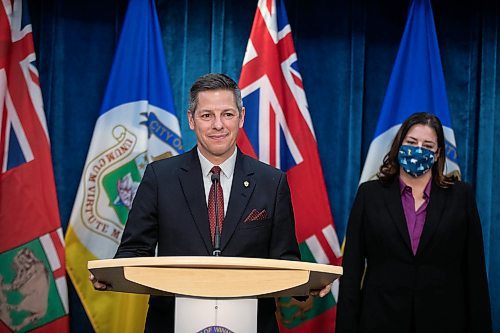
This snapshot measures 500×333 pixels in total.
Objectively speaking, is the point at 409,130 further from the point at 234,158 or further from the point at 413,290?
the point at 234,158

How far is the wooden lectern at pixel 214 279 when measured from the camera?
55.0 inches

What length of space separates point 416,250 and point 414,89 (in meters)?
1.04

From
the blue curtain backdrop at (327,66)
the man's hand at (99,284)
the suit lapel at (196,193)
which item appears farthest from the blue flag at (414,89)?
the man's hand at (99,284)

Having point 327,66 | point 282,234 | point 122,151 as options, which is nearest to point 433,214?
point 282,234

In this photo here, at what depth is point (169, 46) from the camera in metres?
3.71

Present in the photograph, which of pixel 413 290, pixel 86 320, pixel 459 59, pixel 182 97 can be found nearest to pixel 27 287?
pixel 86 320

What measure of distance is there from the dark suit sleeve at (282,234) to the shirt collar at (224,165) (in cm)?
16

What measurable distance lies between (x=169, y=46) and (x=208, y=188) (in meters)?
1.84

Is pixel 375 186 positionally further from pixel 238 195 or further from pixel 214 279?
pixel 214 279

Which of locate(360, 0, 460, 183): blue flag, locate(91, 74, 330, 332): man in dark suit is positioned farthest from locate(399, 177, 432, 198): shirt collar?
locate(91, 74, 330, 332): man in dark suit

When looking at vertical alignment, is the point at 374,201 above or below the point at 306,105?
below

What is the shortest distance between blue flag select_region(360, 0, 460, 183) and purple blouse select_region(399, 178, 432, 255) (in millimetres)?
562

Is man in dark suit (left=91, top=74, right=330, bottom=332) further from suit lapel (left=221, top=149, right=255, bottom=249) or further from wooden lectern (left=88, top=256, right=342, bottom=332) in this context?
wooden lectern (left=88, top=256, right=342, bottom=332)

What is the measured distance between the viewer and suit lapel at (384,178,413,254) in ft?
9.26
